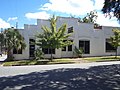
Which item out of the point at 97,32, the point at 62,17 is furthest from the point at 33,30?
the point at 97,32

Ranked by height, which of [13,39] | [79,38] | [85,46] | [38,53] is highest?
[79,38]

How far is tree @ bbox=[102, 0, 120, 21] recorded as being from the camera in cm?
1738

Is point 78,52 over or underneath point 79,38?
underneath

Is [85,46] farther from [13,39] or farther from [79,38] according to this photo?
[13,39]

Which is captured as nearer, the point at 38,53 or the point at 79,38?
the point at 38,53

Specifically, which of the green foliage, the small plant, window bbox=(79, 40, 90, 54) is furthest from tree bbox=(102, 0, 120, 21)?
window bbox=(79, 40, 90, 54)

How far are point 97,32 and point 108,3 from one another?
80.3 ft

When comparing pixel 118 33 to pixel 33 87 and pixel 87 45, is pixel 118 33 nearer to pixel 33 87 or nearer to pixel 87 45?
pixel 87 45

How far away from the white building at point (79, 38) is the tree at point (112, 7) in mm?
19360

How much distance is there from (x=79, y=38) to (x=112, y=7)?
2239 cm

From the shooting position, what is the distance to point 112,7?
58.3 feet

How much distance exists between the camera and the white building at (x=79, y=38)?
3672cm

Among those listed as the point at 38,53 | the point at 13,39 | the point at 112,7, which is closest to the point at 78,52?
the point at 38,53

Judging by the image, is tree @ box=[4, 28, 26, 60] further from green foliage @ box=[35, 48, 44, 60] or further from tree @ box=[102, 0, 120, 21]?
tree @ box=[102, 0, 120, 21]
